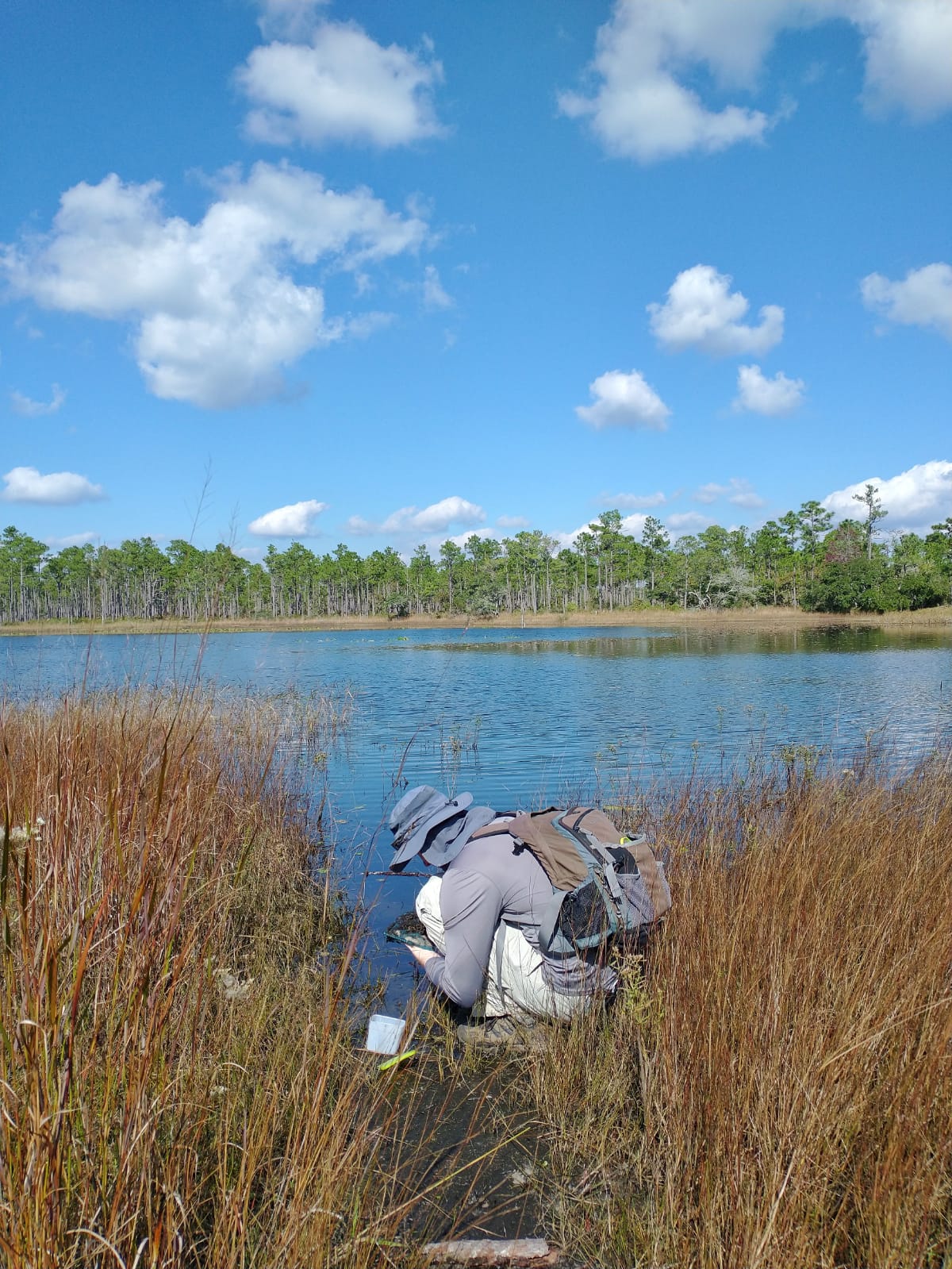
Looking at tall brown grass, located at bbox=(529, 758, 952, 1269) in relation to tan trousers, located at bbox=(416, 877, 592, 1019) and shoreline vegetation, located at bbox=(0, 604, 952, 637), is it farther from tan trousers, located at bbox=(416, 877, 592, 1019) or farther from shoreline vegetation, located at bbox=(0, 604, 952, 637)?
shoreline vegetation, located at bbox=(0, 604, 952, 637)

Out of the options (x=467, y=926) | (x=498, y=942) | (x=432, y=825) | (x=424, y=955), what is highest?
(x=432, y=825)

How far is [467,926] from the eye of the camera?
3.26m

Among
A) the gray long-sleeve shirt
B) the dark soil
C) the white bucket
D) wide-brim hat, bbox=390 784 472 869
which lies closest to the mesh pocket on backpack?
the gray long-sleeve shirt

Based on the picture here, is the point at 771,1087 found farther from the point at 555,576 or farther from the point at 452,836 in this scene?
the point at 555,576

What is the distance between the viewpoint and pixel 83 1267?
149cm

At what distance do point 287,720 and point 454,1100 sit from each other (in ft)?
35.3

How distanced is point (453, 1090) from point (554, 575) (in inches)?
3584

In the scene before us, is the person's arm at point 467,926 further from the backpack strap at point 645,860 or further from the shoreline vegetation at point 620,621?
the shoreline vegetation at point 620,621

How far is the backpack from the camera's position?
308cm

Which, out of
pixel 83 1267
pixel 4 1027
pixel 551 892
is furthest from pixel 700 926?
pixel 4 1027

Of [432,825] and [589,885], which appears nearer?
[589,885]

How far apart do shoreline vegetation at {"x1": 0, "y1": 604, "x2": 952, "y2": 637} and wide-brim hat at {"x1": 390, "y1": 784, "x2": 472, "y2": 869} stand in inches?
1805

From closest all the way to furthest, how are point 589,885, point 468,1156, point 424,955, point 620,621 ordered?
1. point 468,1156
2. point 589,885
3. point 424,955
4. point 620,621

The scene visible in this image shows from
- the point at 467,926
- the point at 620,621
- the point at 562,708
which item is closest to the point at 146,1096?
the point at 467,926
